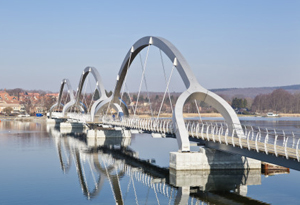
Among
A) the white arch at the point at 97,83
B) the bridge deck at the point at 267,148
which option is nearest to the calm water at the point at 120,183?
the bridge deck at the point at 267,148

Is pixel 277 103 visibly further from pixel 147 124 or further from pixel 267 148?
pixel 267 148

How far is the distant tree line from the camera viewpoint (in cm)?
18025

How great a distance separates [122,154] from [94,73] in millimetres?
29298

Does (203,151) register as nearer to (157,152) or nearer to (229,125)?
(229,125)

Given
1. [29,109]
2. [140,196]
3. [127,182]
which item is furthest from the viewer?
[29,109]

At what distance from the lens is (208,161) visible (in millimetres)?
29922

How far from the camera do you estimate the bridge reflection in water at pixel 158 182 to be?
963 inches

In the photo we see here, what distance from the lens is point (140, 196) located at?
2516 cm

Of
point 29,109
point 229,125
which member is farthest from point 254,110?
point 229,125

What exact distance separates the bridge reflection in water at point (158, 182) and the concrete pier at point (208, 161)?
39 cm

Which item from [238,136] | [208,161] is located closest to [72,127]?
[208,161]

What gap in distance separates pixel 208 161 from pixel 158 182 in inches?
154

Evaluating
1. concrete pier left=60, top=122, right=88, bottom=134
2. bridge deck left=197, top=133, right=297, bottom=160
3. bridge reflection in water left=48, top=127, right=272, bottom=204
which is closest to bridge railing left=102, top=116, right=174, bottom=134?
bridge reflection in water left=48, top=127, right=272, bottom=204

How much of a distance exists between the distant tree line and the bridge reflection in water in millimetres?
151625
